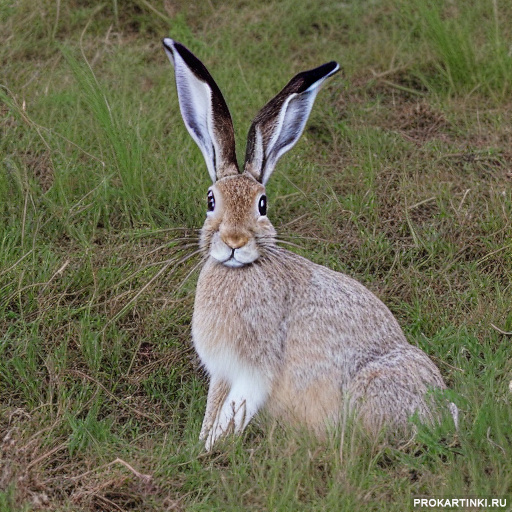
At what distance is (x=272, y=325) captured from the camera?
4.57m

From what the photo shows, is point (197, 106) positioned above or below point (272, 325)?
above

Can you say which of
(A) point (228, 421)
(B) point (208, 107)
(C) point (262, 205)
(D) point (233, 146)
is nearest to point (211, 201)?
(C) point (262, 205)

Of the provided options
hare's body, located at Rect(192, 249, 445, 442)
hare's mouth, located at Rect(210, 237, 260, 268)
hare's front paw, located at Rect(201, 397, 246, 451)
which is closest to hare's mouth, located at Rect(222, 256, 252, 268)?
hare's mouth, located at Rect(210, 237, 260, 268)

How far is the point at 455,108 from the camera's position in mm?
7035

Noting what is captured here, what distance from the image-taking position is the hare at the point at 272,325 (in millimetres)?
4426

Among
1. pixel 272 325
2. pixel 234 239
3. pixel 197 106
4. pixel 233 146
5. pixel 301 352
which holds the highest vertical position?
pixel 197 106

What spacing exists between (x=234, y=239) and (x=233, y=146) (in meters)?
0.59

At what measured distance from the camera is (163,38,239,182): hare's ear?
183 inches

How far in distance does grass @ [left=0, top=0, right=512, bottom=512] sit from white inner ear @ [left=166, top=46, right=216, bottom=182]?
58cm

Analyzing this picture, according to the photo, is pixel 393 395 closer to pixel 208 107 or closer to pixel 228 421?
pixel 228 421

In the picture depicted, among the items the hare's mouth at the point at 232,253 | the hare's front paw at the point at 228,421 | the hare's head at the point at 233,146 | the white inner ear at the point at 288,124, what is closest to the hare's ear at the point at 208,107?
the hare's head at the point at 233,146

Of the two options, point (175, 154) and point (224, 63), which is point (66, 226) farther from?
point (224, 63)

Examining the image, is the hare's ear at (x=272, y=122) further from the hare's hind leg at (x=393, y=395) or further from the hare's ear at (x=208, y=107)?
the hare's hind leg at (x=393, y=395)

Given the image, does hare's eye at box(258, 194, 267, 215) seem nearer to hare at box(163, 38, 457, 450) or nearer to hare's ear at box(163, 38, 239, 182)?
hare at box(163, 38, 457, 450)
